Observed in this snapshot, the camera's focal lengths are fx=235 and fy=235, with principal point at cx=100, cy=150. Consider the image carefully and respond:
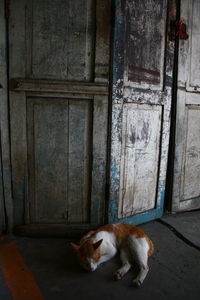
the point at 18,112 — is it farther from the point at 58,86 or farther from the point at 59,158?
the point at 59,158

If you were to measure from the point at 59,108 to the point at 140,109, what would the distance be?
919mm

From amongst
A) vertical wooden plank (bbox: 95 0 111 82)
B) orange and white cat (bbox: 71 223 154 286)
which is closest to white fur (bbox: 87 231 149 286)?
orange and white cat (bbox: 71 223 154 286)

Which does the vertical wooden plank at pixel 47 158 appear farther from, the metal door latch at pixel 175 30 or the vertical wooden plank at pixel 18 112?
the metal door latch at pixel 175 30

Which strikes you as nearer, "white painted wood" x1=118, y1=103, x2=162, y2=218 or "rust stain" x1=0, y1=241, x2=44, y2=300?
"rust stain" x1=0, y1=241, x2=44, y2=300

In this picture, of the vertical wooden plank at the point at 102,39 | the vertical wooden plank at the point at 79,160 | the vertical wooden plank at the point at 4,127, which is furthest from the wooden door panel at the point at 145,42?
the vertical wooden plank at the point at 4,127

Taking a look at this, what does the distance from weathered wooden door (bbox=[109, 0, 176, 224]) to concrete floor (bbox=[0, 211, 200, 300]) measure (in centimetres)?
52

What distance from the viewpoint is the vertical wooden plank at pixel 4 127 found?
2256 millimetres

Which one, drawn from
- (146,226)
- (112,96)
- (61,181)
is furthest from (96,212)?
(112,96)

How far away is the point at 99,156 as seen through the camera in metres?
2.54

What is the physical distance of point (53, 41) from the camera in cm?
234

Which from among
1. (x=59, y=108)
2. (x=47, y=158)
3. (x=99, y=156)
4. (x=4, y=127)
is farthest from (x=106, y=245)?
(x=4, y=127)

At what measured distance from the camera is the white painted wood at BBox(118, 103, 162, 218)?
2.65 m

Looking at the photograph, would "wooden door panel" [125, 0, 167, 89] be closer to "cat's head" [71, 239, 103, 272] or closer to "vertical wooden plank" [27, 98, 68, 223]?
"vertical wooden plank" [27, 98, 68, 223]

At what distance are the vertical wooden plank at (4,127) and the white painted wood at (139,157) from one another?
3.99 feet
